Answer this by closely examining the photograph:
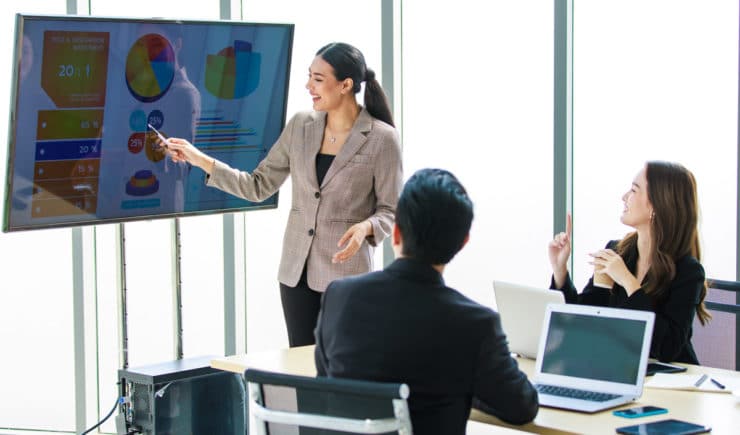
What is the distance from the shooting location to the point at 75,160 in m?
3.73

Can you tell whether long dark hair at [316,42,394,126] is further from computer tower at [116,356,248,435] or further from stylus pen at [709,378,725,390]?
stylus pen at [709,378,725,390]

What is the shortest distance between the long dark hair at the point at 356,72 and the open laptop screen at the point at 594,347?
135cm

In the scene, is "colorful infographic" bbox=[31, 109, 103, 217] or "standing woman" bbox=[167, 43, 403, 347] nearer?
"colorful infographic" bbox=[31, 109, 103, 217]

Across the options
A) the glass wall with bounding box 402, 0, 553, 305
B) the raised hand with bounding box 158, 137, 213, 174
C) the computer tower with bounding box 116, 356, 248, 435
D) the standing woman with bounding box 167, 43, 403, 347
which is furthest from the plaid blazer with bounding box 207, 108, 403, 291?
the glass wall with bounding box 402, 0, 553, 305

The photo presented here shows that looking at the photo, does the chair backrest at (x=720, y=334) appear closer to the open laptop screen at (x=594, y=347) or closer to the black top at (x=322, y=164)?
the open laptop screen at (x=594, y=347)

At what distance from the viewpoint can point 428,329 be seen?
221 centimetres

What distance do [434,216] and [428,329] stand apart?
247 millimetres

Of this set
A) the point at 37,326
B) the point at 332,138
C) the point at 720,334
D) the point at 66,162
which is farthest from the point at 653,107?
the point at 37,326

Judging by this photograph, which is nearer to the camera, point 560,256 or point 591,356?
point 591,356

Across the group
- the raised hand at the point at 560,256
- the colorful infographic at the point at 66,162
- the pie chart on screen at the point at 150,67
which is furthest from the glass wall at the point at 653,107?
the colorful infographic at the point at 66,162

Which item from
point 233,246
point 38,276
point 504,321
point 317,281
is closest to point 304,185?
point 317,281

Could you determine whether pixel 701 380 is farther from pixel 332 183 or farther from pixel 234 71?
pixel 234 71

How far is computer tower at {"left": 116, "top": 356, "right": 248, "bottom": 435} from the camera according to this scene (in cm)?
380

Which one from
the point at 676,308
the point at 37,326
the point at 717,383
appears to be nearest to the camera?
the point at 717,383
